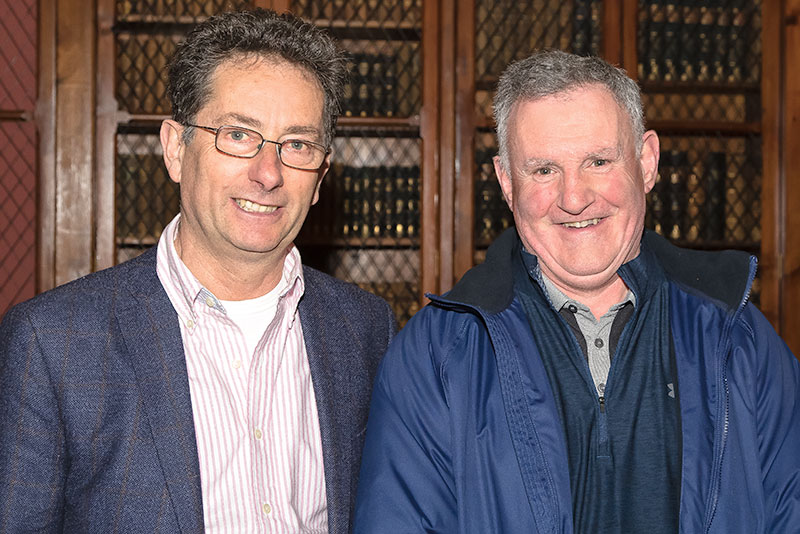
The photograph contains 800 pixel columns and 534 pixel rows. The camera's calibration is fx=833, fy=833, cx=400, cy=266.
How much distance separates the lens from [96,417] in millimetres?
1498

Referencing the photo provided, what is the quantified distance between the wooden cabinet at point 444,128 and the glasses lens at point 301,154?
5.43 feet

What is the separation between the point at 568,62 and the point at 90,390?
111 cm

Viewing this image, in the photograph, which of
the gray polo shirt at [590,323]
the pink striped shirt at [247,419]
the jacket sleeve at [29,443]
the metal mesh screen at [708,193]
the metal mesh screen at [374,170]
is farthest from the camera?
the metal mesh screen at [708,193]

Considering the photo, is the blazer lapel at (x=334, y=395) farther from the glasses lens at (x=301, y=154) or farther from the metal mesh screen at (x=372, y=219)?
the metal mesh screen at (x=372, y=219)

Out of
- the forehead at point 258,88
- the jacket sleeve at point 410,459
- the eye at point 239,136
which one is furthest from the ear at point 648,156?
the eye at point 239,136

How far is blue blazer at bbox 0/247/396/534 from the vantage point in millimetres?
1469

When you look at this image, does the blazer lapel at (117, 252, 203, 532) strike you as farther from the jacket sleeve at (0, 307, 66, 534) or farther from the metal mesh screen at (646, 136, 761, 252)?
the metal mesh screen at (646, 136, 761, 252)

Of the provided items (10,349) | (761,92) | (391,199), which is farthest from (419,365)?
(761,92)

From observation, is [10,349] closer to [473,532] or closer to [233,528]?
[233,528]

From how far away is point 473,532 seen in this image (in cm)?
149

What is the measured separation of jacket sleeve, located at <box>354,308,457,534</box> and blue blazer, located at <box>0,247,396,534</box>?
321mm

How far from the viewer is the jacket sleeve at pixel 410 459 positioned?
1533 millimetres

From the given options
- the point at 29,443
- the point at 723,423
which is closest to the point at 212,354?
the point at 29,443

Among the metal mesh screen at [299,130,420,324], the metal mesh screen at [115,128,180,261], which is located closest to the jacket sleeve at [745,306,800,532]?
the metal mesh screen at [299,130,420,324]
